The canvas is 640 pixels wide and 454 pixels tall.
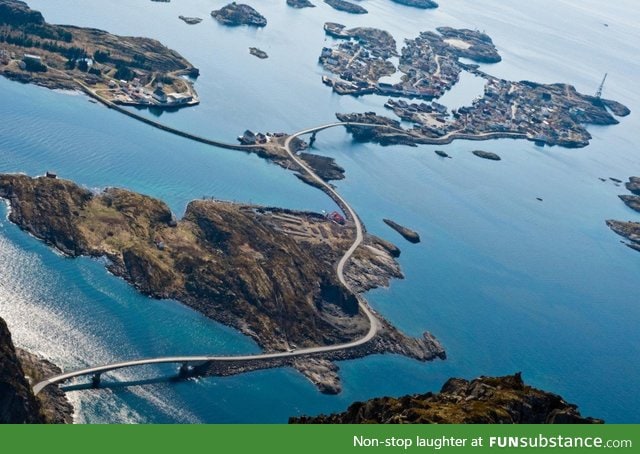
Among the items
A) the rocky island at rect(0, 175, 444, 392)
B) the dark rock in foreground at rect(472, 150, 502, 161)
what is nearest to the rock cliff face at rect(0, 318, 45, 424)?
the rocky island at rect(0, 175, 444, 392)

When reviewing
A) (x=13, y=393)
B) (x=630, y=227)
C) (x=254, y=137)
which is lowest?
(x=254, y=137)

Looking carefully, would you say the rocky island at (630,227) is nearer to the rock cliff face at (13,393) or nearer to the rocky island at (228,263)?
the rocky island at (228,263)

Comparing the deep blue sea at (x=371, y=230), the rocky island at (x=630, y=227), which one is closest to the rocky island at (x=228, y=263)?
the deep blue sea at (x=371, y=230)

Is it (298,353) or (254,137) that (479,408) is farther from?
(254,137)

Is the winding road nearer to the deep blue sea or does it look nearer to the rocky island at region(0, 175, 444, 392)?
the rocky island at region(0, 175, 444, 392)

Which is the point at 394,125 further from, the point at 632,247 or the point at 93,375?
the point at 93,375

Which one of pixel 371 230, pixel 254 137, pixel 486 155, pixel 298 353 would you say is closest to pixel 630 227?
pixel 486 155
